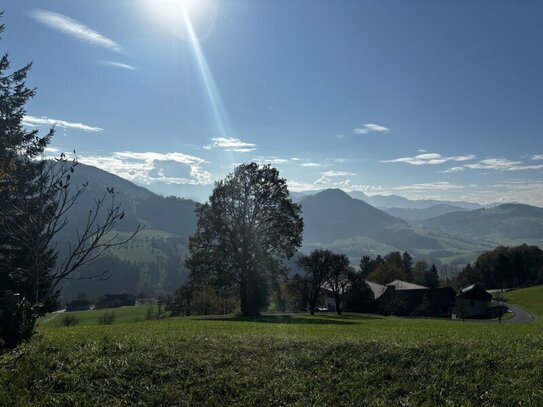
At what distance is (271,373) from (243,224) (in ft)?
103

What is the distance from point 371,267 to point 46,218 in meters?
119

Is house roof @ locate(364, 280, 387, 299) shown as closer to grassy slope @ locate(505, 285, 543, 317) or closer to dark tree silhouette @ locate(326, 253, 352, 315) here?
dark tree silhouette @ locate(326, 253, 352, 315)

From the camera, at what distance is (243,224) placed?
1622 inches

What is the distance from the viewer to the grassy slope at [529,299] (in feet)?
272

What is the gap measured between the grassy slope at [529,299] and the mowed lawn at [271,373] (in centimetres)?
8235

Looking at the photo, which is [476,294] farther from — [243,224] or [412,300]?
[243,224]

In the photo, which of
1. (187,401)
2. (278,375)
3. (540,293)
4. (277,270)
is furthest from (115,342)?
(540,293)

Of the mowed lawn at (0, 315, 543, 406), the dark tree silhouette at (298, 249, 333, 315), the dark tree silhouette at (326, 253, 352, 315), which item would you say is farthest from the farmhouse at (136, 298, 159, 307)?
the mowed lawn at (0, 315, 543, 406)

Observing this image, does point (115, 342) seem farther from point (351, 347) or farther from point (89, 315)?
point (89, 315)

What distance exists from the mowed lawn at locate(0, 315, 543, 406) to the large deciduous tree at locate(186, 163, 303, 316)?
29583 mm

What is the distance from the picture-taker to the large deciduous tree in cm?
4103

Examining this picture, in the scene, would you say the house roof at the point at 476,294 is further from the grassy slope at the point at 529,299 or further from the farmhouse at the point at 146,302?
the farmhouse at the point at 146,302

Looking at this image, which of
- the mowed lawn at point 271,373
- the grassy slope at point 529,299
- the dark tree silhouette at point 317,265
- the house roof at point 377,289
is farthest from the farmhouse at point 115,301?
the mowed lawn at point 271,373

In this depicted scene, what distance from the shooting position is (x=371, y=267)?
411ft
